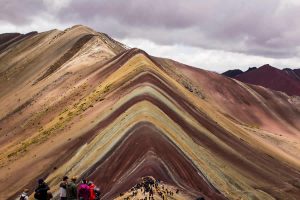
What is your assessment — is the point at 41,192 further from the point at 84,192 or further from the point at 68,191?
the point at 84,192

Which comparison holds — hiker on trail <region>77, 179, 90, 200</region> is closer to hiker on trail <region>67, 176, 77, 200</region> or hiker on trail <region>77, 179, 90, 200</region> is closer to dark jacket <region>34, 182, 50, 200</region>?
hiker on trail <region>67, 176, 77, 200</region>

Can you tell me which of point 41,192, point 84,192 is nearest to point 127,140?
point 84,192

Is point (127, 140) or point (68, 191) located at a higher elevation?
point (127, 140)

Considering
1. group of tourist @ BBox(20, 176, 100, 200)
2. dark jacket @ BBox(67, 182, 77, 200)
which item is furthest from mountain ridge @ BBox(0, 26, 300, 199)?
dark jacket @ BBox(67, 182, 77, 200)

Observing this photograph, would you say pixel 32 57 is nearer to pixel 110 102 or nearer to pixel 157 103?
pixel 110 102

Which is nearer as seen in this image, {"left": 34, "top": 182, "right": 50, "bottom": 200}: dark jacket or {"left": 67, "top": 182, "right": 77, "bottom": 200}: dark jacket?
{"left": 34, "top": 182, "right": 50, "bottom": 200}: dark jacket

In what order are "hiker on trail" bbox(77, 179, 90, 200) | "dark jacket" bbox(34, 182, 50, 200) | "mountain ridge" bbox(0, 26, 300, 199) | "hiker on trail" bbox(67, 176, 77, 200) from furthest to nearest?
"mountain ridge" bbox(0, 26, 300, 199) → "hiker on trail" bbox(77, 179, 90, 200) → "hiker on trail" bbox(67, 176, 77, 200) → "dark jacket" bbox(34, 182, 50, 200)

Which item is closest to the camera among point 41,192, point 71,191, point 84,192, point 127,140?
point 41,192

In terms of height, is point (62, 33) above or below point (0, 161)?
above

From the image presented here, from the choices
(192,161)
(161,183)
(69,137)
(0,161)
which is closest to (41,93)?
(0,161)

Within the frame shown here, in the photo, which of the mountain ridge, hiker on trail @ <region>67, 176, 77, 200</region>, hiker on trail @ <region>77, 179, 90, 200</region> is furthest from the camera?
the mountain ridge

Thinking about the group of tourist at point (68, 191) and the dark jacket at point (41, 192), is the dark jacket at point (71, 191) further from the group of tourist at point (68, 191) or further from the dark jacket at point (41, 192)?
the dark jacket at point (41, 192)
